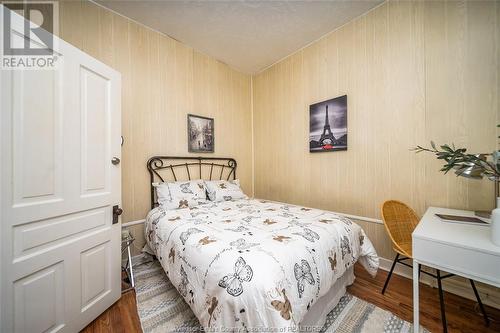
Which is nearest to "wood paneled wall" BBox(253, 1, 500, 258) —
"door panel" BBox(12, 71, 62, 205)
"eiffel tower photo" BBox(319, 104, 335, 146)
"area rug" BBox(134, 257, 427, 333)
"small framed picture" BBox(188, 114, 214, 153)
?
"eiffel tower photo" BBox(319, 104, 335, 146)

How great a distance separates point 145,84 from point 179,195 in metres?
1.47

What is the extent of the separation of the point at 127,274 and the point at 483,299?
10.7ft

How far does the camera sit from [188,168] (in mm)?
2787

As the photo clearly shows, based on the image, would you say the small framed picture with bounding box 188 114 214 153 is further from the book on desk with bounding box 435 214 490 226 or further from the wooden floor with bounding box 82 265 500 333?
the book on desk with bounding box 435 214 490 226

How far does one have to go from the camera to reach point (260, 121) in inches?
138

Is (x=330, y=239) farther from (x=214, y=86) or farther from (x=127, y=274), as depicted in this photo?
(x=214, y=86)

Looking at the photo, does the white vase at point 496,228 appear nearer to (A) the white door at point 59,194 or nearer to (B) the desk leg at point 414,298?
(B) the desk leg at point 414,298

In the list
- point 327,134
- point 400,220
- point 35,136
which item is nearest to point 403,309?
point 400,220

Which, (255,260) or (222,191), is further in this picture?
(222,191)

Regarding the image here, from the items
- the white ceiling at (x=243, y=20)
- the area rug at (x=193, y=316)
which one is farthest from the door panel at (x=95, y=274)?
the white ceiling at (x=243, y=20)

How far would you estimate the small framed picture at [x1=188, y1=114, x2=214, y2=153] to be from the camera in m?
2.79

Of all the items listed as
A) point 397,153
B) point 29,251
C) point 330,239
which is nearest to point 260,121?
point 397,153

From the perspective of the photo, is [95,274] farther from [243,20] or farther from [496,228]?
[243,20]

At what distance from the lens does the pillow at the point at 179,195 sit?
221cm
